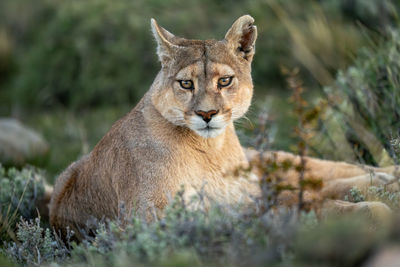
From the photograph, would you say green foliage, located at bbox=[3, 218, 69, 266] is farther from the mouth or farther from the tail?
the tail

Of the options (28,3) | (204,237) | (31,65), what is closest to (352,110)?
(204,237)

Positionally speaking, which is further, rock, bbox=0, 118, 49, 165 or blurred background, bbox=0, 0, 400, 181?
blurred background, bbox=0, 0, 400, 181

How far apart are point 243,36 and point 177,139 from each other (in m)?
0.97

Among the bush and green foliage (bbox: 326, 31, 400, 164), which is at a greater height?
the bush

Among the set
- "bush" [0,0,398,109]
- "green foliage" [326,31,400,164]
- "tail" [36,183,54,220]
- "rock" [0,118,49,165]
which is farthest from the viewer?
"bush" [0,0,398,109]

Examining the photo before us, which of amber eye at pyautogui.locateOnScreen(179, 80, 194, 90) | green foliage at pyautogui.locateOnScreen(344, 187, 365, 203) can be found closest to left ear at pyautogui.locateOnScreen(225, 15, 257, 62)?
amber eye at pyautogui.locateOnScreen(179, 80, 194, 90)

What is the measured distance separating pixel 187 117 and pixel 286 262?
199 centimetres

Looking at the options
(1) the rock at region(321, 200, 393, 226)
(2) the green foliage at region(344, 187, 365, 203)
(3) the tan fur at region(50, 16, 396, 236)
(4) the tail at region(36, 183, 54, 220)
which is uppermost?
(3) the tan fur at region(50, 16, 396, 236)

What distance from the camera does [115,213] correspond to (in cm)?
488

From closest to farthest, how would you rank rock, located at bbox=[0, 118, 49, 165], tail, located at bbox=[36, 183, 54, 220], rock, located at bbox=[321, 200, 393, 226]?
1. rock, located at bbox=[321, 200, 393, 226]
2. tail, located at bbox=[36, 183, 54, 220]
3. rock, located at bbox=[0, 118, 49, 165]

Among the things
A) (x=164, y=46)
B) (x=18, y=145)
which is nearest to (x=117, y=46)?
(x=18, y=145)

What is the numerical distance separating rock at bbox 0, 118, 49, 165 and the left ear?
13.2 feet

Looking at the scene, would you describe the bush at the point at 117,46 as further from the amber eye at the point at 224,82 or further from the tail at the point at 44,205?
the amber eye at the point at 224,82

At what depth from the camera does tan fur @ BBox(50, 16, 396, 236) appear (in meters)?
4.41
